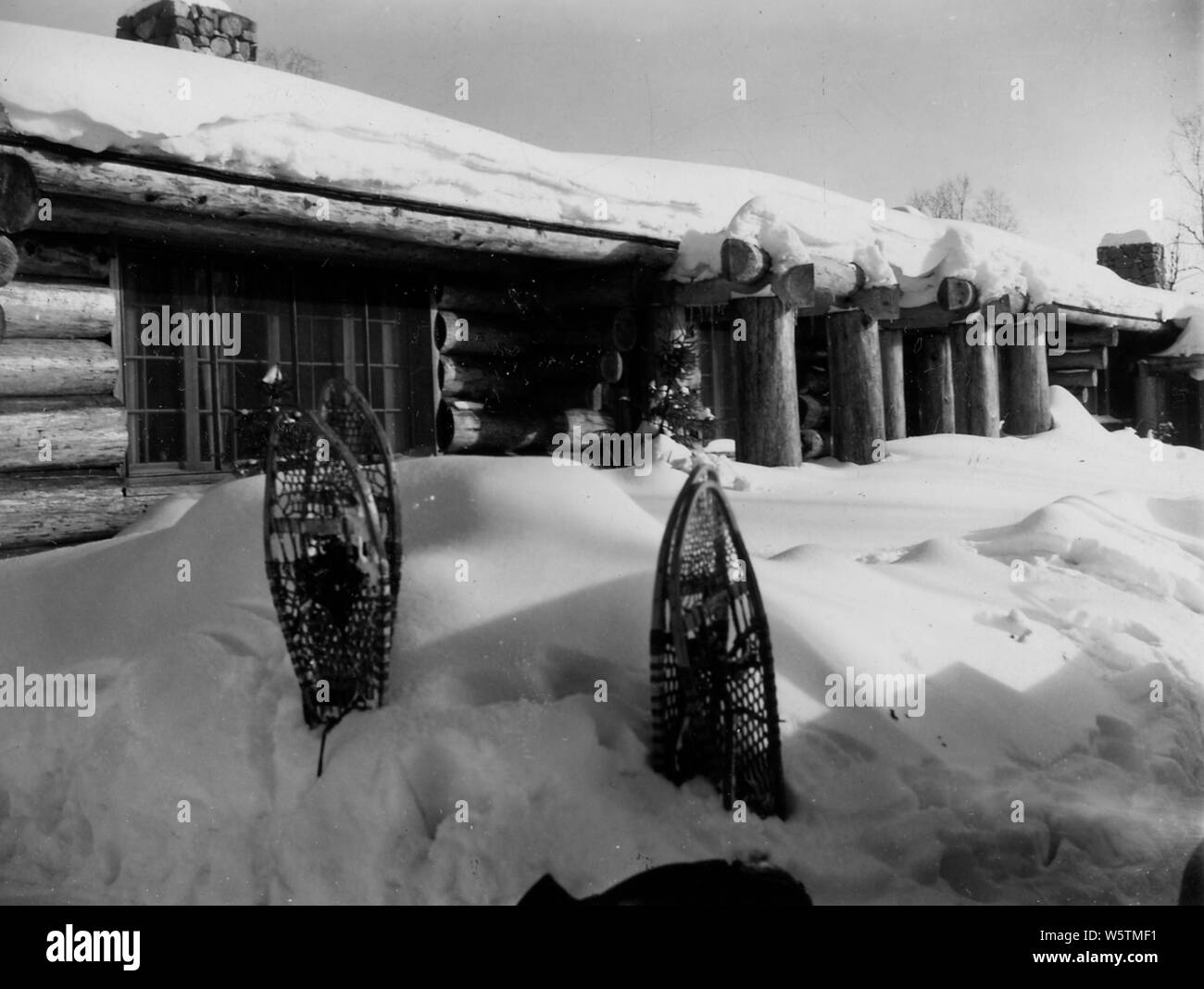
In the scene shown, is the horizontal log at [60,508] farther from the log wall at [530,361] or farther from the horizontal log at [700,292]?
the horizontal log at [700,292]

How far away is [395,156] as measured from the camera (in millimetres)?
6898

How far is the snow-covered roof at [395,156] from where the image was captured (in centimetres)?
555

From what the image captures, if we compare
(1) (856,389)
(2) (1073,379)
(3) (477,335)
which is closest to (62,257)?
(3) (477,335)

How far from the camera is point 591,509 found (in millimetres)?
4285

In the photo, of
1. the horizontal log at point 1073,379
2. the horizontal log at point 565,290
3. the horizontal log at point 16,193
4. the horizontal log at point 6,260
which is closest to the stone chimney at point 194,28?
the horizontal log at point 565,290

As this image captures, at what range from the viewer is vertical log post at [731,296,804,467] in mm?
7762

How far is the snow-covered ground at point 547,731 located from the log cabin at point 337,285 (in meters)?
1.88

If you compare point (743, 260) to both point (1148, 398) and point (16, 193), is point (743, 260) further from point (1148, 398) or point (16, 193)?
point (1148, 398)

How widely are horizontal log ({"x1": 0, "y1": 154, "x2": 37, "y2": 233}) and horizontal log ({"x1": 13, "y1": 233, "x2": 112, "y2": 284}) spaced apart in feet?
2.62

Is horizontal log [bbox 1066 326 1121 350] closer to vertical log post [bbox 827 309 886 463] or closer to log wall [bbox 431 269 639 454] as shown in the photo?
vertical log post [bbox 827 309 886 463]

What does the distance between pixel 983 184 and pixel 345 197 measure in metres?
30.5

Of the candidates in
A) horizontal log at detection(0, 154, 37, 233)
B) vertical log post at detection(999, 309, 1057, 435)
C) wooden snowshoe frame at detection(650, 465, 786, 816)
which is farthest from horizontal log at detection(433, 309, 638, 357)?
wooden snowshoe frame at detection(650, 465, 786, 816)
